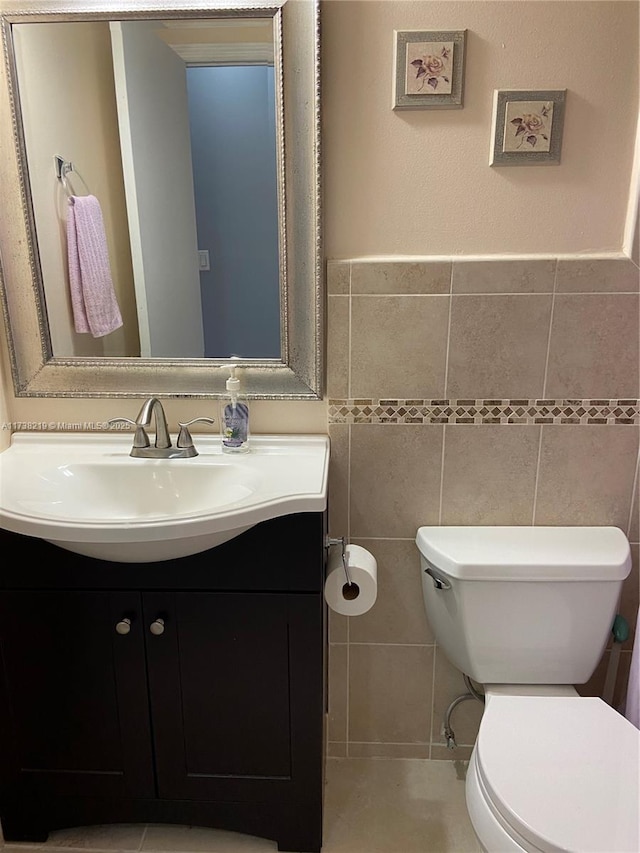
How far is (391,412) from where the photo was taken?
59.4 inches

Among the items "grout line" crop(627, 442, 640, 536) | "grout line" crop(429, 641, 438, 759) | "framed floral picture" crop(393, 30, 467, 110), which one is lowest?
"grout line" crop(429, 641, 438, 759)

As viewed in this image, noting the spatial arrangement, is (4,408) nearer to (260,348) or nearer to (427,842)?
(260,348)

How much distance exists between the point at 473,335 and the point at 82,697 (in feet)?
3.78

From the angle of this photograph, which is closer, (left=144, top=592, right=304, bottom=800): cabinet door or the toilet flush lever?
(left=144, top=592, right=304, bottom=800): cabinet door

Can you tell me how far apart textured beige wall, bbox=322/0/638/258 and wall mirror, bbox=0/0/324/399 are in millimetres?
82

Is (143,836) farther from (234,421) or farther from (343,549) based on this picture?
(234,421)

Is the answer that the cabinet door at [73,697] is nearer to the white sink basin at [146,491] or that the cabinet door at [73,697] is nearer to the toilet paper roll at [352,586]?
the white sink basin at [146,491]

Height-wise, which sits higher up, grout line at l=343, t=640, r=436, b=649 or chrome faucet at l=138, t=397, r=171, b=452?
chrome faucet at l=138, t=397, r=171, b=452

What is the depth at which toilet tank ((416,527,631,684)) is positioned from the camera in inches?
54.6

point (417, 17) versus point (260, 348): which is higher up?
point (417, 17)

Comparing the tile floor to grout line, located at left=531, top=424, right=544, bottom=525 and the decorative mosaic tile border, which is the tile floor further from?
the decorative mosaic tile border

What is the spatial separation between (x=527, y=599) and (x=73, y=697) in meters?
0.99

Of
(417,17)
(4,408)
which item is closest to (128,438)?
(4,408)

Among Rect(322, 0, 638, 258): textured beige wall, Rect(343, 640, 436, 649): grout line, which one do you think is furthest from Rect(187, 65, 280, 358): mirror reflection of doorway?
Rect(343, 640, 436, 649): grout line
